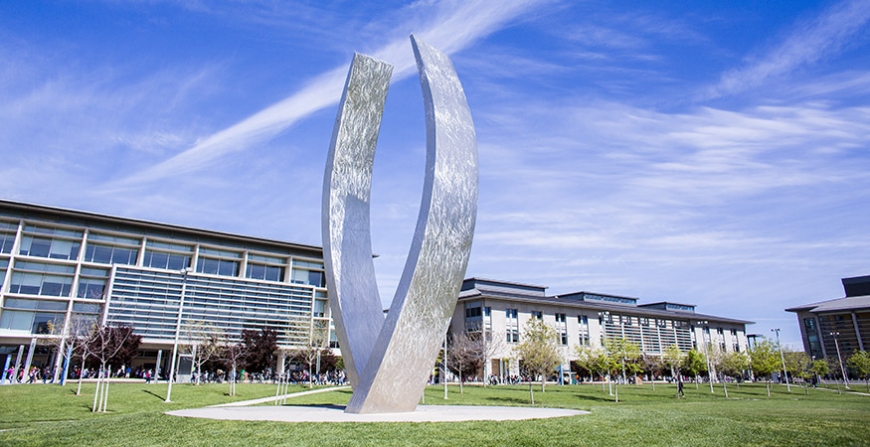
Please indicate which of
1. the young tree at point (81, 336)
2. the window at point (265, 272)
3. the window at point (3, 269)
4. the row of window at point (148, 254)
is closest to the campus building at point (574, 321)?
the row of window at point (148, 254)

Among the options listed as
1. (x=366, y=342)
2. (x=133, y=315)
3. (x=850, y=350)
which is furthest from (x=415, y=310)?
(x=850, y=350)

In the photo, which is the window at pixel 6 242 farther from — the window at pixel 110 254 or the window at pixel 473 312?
the window at pixel 473 312

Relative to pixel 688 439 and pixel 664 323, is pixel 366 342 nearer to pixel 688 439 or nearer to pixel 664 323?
pixel 688 439

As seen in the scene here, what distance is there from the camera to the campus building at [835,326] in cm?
7169

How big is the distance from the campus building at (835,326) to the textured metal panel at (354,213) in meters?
73.6

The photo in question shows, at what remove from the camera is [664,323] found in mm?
77500

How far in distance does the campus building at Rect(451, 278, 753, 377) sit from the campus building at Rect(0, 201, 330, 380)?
17.9 m

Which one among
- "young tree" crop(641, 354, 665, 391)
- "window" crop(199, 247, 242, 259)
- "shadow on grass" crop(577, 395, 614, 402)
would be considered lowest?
"shadow on grass" crop(577, 395, 614, 402)

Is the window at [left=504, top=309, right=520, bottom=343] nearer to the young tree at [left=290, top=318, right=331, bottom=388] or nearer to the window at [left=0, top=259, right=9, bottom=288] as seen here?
the young tree at [left=290, top=318, right=331, bottom=388]

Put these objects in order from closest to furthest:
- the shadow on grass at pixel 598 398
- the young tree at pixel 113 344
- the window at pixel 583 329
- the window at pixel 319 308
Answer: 1. the shadow on grass at pixel 598 398
2. the young tree at pixel 113 344
3. the window at pixel 319 308
4. the window at pixel 583 329

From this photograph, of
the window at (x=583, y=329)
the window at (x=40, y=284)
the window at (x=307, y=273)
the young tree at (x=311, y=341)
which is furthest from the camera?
the window at (x=583, y=329)

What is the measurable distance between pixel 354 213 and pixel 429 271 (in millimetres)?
4437

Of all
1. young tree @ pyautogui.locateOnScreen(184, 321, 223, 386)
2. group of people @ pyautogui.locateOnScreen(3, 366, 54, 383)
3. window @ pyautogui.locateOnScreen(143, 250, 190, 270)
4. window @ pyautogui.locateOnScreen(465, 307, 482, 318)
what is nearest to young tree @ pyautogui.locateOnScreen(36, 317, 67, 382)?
group of people @ pyautogui.locateOnScreen(3, 366, 54, 383)

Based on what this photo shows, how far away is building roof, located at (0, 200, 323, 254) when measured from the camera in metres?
48.8
